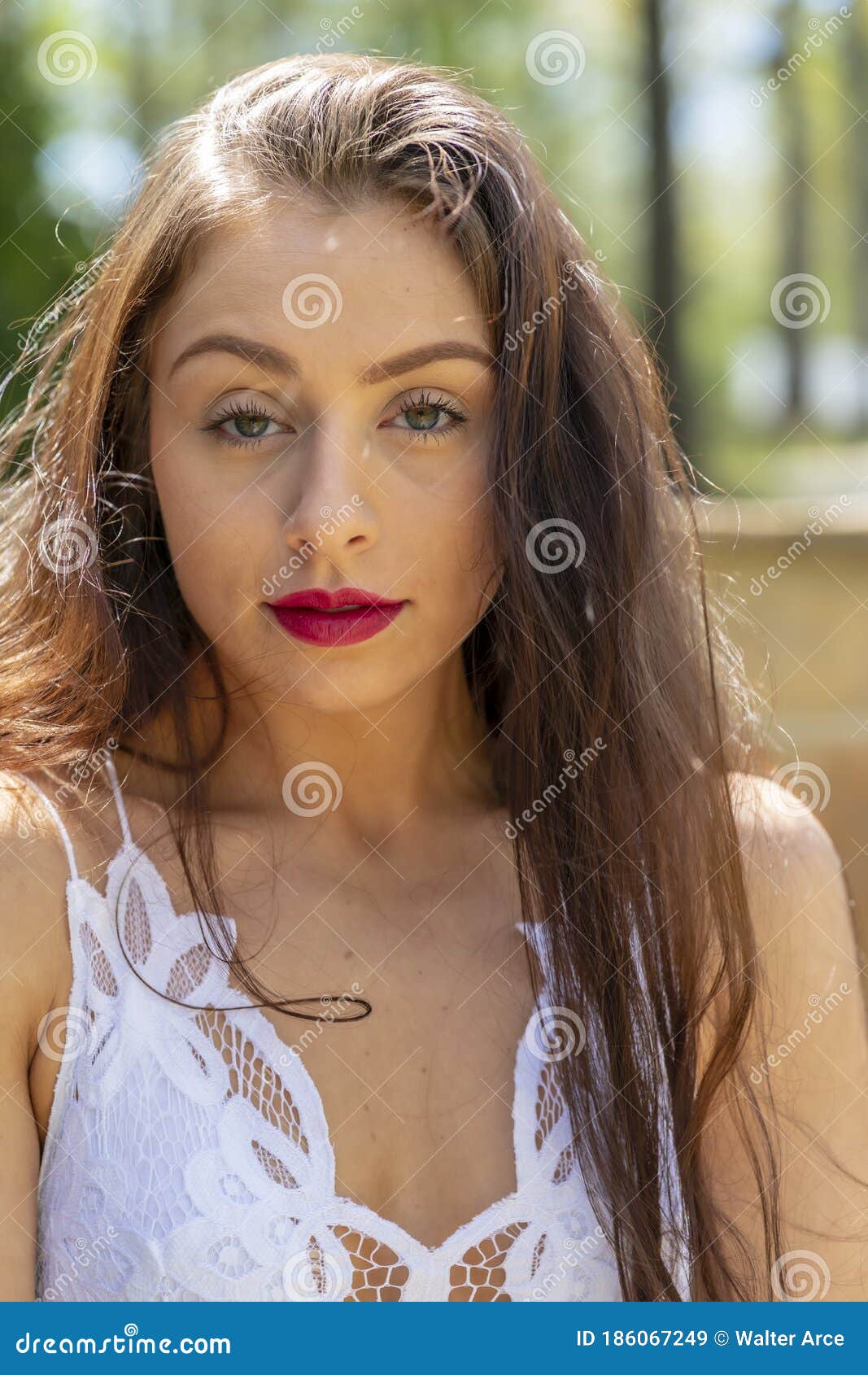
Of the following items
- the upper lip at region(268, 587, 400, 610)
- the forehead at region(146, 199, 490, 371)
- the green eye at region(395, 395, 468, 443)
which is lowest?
the upper lip at region(268, 587, 400, 610)

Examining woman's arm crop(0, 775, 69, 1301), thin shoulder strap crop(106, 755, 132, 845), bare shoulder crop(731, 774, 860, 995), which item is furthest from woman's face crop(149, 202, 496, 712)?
bare shoulder crop(731, 774, 860, 995)

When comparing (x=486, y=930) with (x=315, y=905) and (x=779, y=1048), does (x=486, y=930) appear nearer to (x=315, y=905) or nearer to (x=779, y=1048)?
(x=315, y=905)

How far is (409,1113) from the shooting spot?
1591mm

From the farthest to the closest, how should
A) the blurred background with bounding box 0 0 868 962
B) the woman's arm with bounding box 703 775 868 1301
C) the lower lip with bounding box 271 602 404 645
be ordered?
the blurred background with bounding box 0 0 868 962
the woman's arm with bounding box 703 775 868 1301
the lower lip with bounding box 271 602 404 645

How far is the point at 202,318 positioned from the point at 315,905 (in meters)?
0.72

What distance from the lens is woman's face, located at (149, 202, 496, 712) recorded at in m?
1.50

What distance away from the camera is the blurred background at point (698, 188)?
3.28m

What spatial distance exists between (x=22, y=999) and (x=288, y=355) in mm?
761

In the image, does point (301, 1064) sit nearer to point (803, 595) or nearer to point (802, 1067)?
point (802, 1067)

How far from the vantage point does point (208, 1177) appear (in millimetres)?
1479

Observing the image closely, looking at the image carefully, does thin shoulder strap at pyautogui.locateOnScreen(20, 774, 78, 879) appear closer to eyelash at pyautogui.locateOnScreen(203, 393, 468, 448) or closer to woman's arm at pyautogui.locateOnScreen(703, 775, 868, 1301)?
eyelash at pyautogui.locateOnScreen(203, 393, 468, 448)

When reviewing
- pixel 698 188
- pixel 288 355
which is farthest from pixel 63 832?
pixel 698 188
